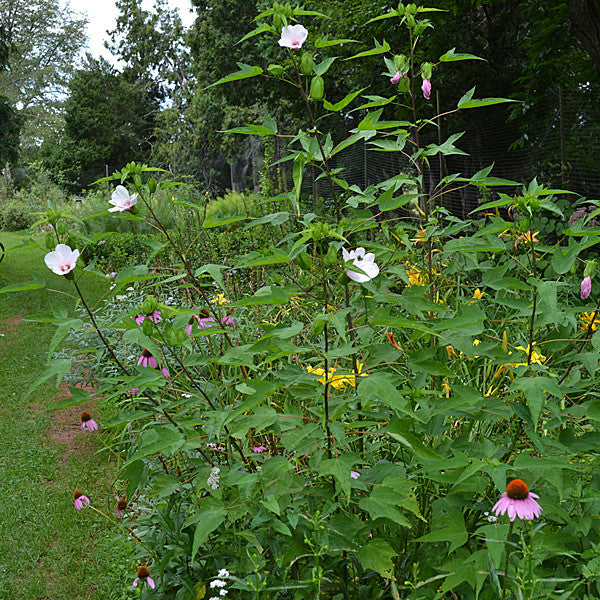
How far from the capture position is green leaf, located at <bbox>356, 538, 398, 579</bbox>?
1.28m

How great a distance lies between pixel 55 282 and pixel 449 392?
8.38 metres

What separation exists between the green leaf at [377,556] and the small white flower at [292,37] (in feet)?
4.05

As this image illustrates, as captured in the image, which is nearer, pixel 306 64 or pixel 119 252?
pixel 306 64

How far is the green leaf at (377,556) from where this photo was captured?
1.28m

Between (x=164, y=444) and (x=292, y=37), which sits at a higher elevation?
(x=292, y=37)

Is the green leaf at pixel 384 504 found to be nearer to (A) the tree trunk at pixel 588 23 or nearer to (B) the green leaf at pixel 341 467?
(B) the green leaf at pixel 341 467

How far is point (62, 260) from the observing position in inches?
58.7

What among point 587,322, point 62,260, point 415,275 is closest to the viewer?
point 62,260

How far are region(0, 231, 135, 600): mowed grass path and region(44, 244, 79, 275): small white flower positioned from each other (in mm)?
107

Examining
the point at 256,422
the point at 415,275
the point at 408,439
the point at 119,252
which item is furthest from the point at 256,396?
the point at 119,252

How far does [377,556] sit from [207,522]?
1.31 feet

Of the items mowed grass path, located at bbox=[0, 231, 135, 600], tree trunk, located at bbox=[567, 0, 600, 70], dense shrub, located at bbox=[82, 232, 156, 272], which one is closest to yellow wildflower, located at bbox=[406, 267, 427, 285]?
mowed grass path, located at bbox=[0, 231, 135, 600]

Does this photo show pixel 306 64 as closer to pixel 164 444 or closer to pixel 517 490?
pixel 164 444

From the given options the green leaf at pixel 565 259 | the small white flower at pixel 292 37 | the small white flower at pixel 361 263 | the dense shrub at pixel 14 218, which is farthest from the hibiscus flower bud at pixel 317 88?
the dense shrub at pixel 14 218
